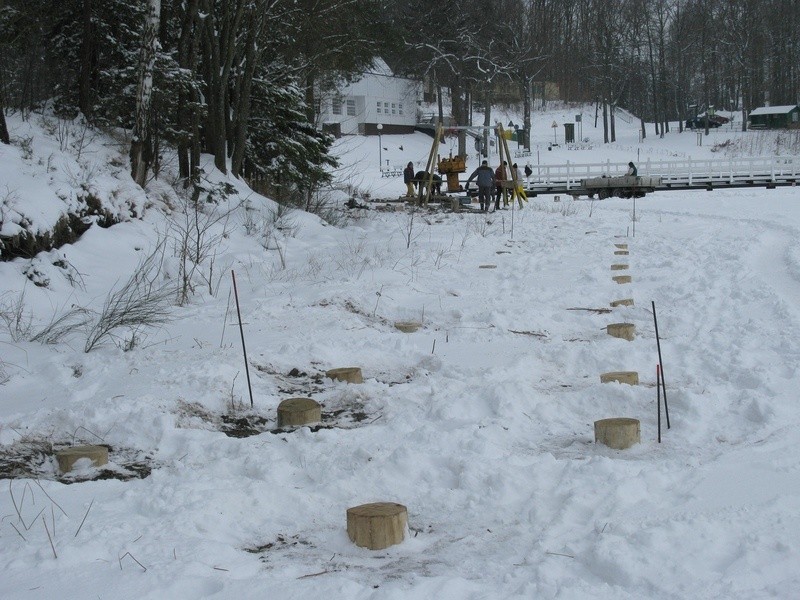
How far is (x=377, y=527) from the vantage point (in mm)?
2953

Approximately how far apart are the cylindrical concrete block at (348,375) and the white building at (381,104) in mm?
51771

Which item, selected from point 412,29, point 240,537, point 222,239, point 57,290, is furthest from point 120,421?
point 412,29

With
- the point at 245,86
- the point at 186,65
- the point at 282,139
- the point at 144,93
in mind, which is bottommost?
the point at 282,139

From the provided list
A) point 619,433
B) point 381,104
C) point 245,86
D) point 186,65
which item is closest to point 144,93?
point 186,65

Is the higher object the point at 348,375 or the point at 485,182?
the point at 485,182

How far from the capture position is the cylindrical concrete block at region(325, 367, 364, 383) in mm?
5168

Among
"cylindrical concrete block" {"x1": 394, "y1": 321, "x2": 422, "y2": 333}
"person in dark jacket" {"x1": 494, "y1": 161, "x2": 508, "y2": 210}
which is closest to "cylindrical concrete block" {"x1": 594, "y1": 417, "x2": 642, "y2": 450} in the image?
"cylindrical concrete block" {"x1": 394, "y1": 321, "x2": 422, "y2": 333}

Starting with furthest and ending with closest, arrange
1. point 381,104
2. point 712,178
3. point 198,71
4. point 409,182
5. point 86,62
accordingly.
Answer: point 381,104 → point 712,178 → point 409,182 → point 198,71 → point 86,62

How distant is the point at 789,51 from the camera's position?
193 ft

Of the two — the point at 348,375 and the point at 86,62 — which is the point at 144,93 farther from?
the point at 348,375

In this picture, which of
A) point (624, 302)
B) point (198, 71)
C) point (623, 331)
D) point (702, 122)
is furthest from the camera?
point (702, 122)

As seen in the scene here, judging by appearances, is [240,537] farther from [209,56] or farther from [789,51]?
[789,51]

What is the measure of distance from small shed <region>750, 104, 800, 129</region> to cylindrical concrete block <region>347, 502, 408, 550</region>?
5890 cm

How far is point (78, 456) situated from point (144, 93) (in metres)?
9.02
